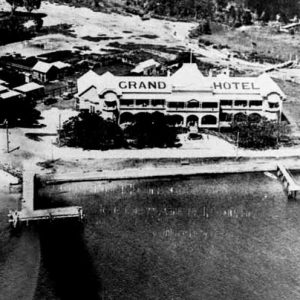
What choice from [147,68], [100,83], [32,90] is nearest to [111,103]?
[100,83]

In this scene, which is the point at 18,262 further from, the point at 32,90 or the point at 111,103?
the point at 32,90

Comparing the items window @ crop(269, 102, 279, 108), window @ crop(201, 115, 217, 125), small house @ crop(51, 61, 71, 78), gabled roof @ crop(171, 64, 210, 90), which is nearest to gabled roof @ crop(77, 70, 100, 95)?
gabled roof @ crop(171, 64, 210, 90)

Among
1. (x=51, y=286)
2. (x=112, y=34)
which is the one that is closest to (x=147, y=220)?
(x=51, y=286)

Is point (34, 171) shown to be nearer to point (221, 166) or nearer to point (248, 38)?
point (221, 166)

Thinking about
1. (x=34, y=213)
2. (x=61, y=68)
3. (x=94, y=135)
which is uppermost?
(x=61, y=68)

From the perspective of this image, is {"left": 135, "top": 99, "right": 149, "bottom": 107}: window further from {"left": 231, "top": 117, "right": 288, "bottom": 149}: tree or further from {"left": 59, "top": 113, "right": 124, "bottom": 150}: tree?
{"left": 231, "top": 117, "right": 288, "bottom": 149}: tree

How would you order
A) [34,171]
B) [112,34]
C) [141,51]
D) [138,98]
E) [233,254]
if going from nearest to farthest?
[233,254] → [34,171] → [138,98] → [141,51] → [112,34]
